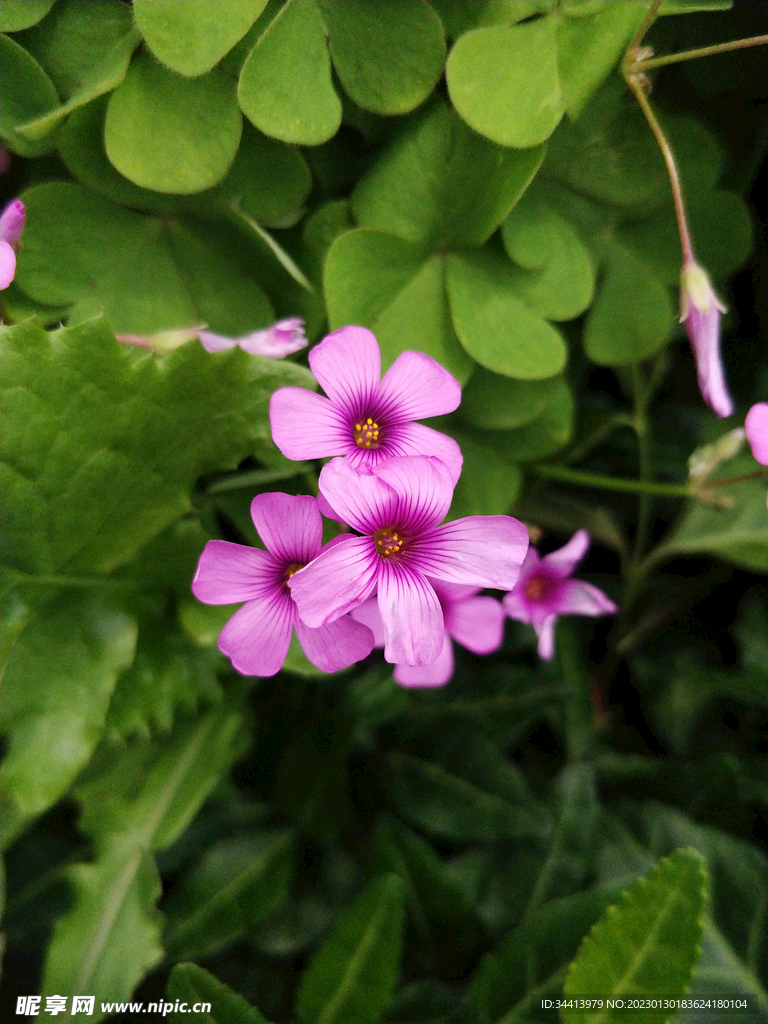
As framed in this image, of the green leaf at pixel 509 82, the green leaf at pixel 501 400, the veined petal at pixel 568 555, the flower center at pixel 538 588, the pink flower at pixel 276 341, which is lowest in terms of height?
the flower center at pixel 538 588

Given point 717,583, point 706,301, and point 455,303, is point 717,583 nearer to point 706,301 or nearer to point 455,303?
point 706,301

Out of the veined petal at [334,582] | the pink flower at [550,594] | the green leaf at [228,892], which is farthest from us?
the green leaf at [228,892]

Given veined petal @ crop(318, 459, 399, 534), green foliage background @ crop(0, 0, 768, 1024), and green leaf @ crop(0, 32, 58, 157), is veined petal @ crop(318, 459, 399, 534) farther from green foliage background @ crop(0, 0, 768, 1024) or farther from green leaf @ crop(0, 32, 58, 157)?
green leaf @ crop(0, 32, 58, 157)

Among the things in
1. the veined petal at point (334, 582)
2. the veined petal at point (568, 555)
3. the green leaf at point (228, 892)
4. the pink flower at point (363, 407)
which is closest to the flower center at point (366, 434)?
the pink flower at point (363, 407)

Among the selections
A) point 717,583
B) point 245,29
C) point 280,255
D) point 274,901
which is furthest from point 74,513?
point 717,583

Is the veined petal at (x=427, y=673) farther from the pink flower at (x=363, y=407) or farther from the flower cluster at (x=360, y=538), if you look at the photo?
the pink flower at (x=363, y=407)

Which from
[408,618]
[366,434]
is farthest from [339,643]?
[366,434]

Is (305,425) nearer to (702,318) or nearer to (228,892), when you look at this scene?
(702,318)

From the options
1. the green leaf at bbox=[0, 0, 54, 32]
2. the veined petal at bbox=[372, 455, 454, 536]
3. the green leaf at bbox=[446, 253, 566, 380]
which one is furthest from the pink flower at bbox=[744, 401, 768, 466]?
the green leaf at bbox=[0, 0, 54, 32]
